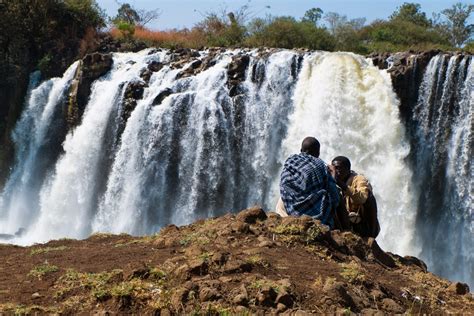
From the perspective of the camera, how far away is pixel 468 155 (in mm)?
14852

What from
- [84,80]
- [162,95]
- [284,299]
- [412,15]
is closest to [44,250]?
[284,299]

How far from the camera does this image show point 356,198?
654 centimetres

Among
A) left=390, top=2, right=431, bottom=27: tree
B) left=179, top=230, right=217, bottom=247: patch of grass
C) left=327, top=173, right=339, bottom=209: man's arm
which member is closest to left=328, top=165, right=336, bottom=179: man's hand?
left=327, top=173, right=339, bottom=209: man's arm

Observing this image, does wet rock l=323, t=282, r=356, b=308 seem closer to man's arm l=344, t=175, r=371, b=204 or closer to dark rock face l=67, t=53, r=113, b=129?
man's arm l=344, t=175, r=371, b=204

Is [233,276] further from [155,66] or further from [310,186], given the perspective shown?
[155,66]

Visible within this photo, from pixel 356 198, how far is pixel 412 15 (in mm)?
27861

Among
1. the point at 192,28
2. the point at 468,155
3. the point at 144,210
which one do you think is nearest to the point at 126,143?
the point at 144,210

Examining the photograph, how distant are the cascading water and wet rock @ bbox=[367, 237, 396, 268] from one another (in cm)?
828

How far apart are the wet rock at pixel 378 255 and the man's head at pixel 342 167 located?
67cm

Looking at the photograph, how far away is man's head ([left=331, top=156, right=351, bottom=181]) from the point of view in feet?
21.9

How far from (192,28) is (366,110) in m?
12.5

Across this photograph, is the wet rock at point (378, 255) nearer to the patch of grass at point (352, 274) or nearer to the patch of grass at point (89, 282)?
the patch of grass at point (352, 274)

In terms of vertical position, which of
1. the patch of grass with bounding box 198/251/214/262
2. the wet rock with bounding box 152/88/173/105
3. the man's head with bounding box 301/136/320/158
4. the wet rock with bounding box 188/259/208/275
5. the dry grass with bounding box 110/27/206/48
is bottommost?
the wet rock with bounding box 188/259/208/275

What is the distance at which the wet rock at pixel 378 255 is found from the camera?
21.2ft
